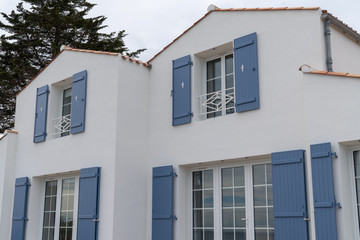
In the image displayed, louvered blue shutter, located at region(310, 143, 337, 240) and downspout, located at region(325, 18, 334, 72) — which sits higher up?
downspout, located at region(325, 18, 334, 72)

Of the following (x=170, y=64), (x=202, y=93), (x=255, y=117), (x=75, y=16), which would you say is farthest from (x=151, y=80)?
(x=75, y=16)

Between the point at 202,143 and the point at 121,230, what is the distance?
7.72 ft

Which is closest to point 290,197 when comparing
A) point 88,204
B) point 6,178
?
point 88,204

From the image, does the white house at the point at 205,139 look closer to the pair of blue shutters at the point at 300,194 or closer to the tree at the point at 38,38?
the pair of blue shutters at the point at 300,194

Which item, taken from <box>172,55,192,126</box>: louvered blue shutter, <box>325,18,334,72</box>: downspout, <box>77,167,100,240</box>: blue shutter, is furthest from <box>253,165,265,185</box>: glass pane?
<box>77,167,100,240</box>: blue shutter

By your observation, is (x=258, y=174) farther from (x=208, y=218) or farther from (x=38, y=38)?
(x=38, y=38)

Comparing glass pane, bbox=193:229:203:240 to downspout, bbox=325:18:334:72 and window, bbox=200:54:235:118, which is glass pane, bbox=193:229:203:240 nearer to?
window, bbox=200:54:235:118

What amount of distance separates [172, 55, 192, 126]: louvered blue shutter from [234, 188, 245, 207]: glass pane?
5.77 feet

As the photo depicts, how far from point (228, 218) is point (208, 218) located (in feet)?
1.57

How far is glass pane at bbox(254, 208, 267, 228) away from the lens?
781 centimetres

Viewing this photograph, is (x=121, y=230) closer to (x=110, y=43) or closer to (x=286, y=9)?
(x=286, y=9)

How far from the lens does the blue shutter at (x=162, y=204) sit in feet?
Answer: 29.3

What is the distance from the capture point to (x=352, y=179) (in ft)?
22.0

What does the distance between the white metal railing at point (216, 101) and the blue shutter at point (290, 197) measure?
176 centimetres
